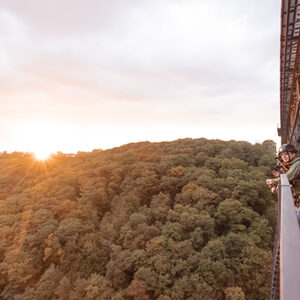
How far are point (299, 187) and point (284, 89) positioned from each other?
1108 centimetres

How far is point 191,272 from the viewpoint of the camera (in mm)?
14852

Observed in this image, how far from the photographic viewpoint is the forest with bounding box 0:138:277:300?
14.7 meters

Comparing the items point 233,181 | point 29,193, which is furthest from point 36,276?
point 233,181

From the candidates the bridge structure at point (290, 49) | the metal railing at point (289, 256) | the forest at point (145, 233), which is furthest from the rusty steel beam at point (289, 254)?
the forest at point (145, 233)

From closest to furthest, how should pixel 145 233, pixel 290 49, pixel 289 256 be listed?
pixel 289 256, pixel 290 49, pixel 145 233

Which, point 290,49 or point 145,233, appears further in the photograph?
point 145,233

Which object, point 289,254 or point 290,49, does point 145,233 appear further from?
point 289,254

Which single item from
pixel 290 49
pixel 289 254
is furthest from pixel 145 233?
pixel 289 254

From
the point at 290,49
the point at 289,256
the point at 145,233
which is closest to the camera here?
the point at 289,256

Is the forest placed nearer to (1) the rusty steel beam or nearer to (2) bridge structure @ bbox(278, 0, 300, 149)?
(2) bridge structure @ bbox(278, 0, 300, 149)

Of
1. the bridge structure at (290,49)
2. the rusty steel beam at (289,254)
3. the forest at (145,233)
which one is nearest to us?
the rusty steel beam at (289,254)

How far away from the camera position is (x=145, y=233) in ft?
59.4

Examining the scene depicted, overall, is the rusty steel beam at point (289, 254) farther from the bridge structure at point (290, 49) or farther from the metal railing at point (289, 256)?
the bridge structure at point (290, 49)

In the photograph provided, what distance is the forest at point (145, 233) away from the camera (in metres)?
14.7
